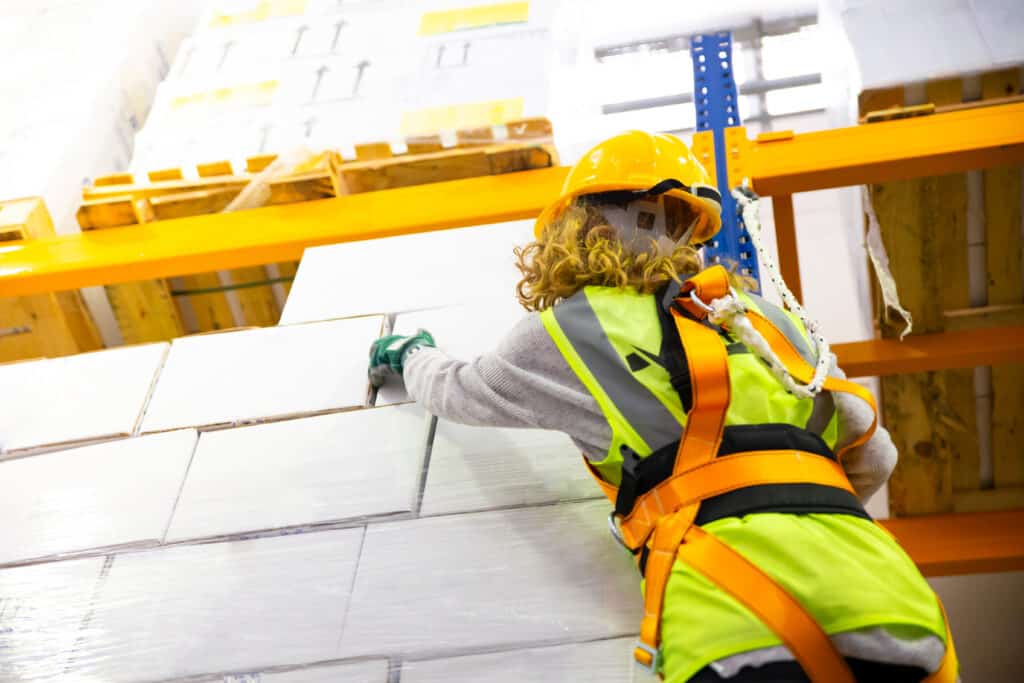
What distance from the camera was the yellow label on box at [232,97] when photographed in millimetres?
5730

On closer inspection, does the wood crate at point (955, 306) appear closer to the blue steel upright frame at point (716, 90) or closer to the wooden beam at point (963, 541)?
the wooden beam at point (963, 541)

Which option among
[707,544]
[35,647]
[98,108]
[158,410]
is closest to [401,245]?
[158,410]

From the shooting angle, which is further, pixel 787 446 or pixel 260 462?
pixel 260 462

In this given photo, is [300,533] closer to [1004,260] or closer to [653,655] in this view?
[653,655]

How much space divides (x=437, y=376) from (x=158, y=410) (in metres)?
1.14

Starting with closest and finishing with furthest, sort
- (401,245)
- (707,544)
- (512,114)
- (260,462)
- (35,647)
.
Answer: (707,544)
(35,647)
(260,462)
(401,245)
(512,114)

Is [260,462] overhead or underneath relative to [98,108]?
underneath

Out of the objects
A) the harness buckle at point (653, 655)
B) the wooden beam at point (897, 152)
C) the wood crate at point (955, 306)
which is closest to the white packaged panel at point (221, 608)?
the harness buckle at point (653, 655)

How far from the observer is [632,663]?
8.23 feet

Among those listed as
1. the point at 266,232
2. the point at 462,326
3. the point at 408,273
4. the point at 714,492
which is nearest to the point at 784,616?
the point at 714,492

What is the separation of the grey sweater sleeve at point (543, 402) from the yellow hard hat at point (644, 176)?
14.7 inches

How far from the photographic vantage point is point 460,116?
17.0ft

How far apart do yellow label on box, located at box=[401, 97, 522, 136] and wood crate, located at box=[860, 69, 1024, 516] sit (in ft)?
5.28

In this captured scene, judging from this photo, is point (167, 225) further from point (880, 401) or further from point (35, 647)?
point (880, 401)
